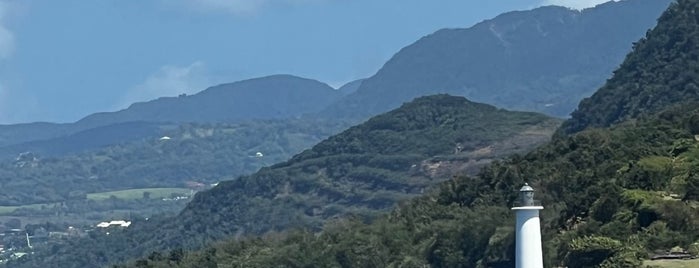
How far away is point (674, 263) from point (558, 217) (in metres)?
15.2

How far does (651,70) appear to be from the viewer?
447 ft

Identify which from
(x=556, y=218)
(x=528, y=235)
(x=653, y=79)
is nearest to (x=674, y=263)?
(x=556, y=218)

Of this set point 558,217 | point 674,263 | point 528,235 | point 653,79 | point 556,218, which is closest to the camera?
point 528,235

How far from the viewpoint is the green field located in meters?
60.8

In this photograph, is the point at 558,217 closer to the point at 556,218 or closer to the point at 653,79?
the point at 556,218

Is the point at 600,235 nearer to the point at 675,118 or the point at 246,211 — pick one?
the point at 675,118

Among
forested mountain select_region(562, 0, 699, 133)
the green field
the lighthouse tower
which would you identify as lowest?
the green field

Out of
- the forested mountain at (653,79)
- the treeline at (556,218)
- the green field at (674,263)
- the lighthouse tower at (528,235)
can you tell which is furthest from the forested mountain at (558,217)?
the forested mountain at (653,79)

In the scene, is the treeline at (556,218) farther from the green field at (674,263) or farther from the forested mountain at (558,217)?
the green field at (674,263)

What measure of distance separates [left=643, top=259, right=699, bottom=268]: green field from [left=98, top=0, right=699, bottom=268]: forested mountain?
0.80 m

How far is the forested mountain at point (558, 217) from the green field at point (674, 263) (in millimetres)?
797

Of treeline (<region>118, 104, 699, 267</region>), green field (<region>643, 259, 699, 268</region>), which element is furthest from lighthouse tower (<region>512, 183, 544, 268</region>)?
treeline (<region>118, 104, 699, 267</region>)

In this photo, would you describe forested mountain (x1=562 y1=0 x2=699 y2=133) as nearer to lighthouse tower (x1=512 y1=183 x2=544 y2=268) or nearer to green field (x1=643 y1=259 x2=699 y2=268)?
green field (x1=643 y1=259 x2=699 y2=268)

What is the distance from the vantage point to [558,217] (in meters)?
77.2
